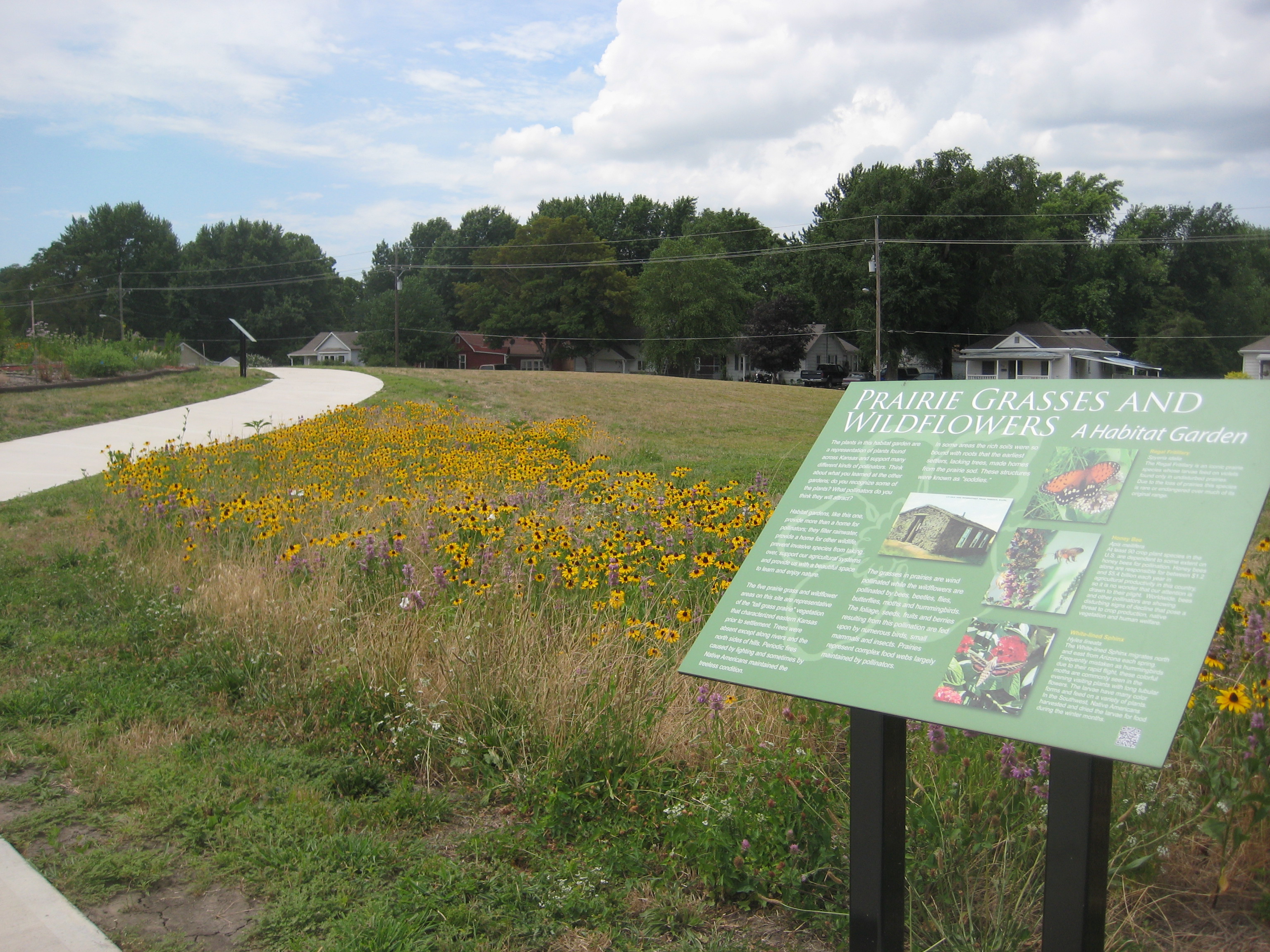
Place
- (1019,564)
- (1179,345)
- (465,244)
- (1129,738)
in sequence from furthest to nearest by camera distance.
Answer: (465,244) < (1179,345) < (1019,564) < (1129,738)

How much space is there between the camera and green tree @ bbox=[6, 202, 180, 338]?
73.8 metres

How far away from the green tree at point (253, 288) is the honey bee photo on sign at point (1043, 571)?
258 feet

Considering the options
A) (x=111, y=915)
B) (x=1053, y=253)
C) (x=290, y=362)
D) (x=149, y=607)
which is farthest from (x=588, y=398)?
(x=290, y=362)

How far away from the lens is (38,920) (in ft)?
9.64

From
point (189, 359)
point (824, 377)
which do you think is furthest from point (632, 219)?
point (189, 359)

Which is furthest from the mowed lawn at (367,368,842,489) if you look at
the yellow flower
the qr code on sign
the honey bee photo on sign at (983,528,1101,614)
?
the qr code on sign

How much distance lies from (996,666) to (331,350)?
275 feet

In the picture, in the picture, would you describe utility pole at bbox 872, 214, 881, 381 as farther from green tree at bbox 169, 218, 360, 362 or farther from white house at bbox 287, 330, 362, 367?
green tree at bbox 169, 218, 360, 362

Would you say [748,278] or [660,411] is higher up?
[748,278]

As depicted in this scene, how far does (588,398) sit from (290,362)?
56.8 metres

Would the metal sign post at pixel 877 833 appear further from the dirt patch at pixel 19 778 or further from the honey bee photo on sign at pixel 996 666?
the dirt patch at pixel 19 778

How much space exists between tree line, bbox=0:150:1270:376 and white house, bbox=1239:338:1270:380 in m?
2.67

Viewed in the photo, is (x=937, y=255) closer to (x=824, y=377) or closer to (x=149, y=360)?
(x=824, y=377)

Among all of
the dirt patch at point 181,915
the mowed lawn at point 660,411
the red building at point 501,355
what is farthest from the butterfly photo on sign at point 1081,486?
the red building at point 501,355
